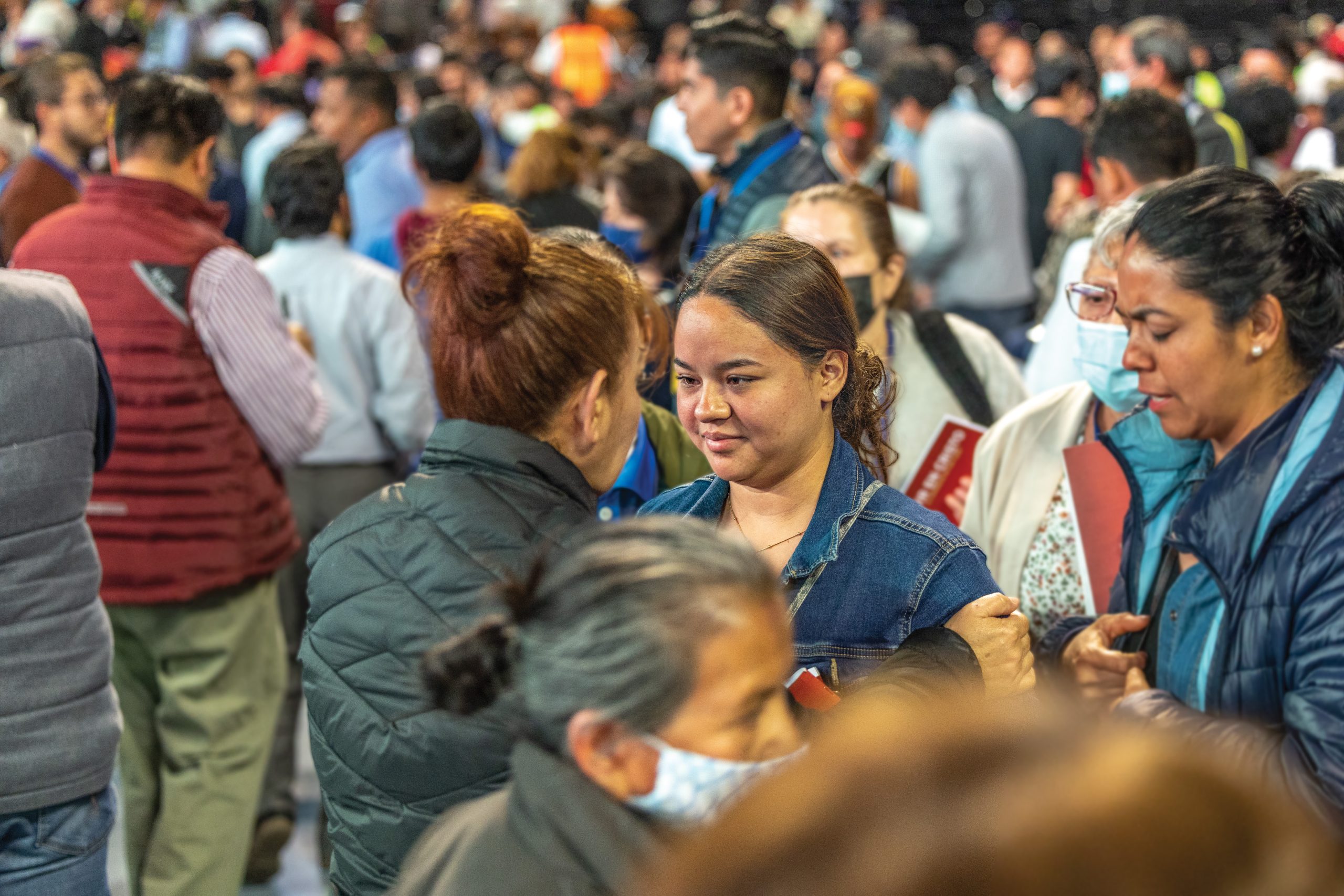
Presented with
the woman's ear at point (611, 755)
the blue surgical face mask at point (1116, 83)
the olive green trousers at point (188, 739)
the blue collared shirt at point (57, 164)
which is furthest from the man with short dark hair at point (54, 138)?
the blue surgical face mask at point (1116, 83)

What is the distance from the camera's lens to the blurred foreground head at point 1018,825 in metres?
0.70

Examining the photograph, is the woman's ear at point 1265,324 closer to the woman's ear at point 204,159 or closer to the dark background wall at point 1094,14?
the woman's ear at point 204,159

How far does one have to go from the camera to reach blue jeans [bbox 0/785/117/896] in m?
2.11

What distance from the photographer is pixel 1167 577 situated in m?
2.13

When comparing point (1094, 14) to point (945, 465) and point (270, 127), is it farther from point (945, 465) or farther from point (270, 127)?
point (945, 465)

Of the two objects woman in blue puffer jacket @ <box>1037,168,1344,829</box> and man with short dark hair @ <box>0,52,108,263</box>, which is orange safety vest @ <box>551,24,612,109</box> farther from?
woman in blue puffer jacket @ <box>1037,168,1344,829</box>

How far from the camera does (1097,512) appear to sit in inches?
95.7

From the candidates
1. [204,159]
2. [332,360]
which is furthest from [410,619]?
[332,360]

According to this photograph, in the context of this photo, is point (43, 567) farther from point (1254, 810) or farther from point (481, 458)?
point (1254, 810)

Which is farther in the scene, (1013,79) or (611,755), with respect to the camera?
(1013,79)

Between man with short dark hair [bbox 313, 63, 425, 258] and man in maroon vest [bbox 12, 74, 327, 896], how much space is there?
2273mm

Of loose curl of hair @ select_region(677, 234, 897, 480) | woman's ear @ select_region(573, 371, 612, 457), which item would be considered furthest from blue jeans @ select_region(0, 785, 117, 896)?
loose curl of hair @ select_region(677, 234, 897, 480)

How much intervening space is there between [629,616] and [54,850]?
1.48 meters

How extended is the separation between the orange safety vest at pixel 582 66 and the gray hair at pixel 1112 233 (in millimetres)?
8126
